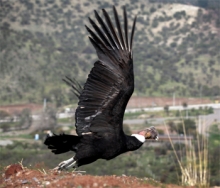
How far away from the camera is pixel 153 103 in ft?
223

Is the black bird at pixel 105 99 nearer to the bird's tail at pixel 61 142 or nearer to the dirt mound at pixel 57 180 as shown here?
the bird's tail at pixel 61 142

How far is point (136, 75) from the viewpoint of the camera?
73.0 meters

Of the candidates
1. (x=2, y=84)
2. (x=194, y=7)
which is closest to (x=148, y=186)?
(x=2, y=84)

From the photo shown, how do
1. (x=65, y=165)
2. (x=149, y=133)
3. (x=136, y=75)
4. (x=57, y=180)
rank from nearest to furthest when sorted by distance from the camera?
1. (x=57, y=180)
2. (x=65, y=165)
3. (x=149, y=133)
4. (x=136, y=75)

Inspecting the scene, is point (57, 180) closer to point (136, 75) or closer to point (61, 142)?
point (61, 142)

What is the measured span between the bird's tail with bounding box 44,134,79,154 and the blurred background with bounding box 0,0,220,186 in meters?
16.0

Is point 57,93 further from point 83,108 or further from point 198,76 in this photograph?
point 83,108

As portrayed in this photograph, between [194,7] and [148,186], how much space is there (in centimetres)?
8454

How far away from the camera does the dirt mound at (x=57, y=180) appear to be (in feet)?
29.4

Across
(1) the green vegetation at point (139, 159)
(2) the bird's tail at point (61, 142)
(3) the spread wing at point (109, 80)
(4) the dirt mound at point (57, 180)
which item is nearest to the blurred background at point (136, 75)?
(1) the green vegetation at point (139, 159)

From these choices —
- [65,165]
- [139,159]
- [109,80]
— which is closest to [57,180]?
[65,165]

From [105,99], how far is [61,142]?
0.97 meters

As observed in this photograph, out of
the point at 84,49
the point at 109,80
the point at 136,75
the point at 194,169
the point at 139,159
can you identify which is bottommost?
the point at 139,159

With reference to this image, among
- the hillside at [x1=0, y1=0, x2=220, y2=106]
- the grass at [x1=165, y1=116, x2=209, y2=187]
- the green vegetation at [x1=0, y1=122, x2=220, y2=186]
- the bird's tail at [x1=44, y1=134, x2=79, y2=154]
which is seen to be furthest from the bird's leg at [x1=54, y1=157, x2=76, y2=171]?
the hillside at [x1=0, y1=0, x2=220, y2=106]
